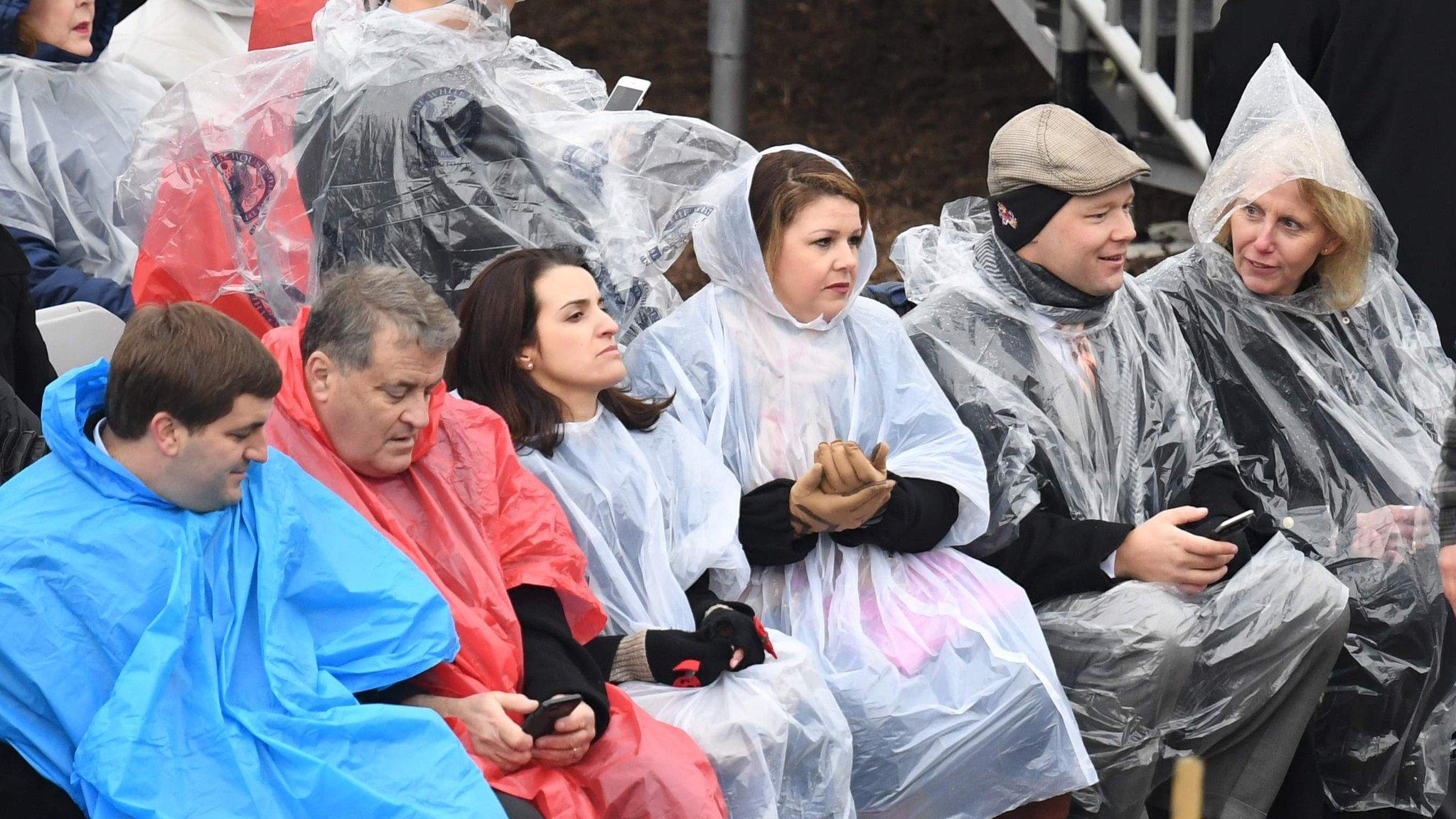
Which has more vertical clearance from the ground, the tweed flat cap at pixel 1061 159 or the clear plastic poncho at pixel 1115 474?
the tweed flat cap at pixel 1061 159

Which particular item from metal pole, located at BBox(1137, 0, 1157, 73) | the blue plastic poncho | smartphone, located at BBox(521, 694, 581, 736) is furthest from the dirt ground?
the blue plastic poncho

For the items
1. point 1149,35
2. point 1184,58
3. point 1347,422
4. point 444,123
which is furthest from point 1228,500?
point 1149,35

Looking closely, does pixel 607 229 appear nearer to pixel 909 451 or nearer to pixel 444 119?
pixel 444 119

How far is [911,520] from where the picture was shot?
10.8 feet

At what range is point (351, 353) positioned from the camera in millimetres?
2688

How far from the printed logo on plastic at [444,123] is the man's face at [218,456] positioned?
111 cm

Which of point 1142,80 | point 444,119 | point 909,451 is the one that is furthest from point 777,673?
point 1142,80

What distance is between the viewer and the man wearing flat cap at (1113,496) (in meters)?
3.41

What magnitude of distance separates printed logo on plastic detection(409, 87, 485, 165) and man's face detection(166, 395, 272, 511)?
1.11 meters

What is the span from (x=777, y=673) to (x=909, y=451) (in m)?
0.63

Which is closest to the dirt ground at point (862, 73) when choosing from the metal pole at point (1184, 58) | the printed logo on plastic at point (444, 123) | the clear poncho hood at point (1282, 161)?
the metal pole at point (1184, 58)

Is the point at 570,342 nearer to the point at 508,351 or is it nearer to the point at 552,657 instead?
the point at 508,351

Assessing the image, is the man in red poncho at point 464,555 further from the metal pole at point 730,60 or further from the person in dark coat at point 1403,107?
the metal pole at point 730,60

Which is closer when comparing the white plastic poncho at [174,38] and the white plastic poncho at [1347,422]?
the white plastic poncho at [1347,422]
